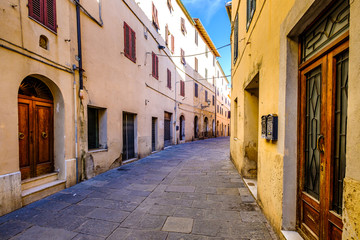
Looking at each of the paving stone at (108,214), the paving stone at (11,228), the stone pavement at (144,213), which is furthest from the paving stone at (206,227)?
the paving stone at (11,228)

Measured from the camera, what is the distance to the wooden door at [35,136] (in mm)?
4016

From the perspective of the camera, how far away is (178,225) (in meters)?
2.86

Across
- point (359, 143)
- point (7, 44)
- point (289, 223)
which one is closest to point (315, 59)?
point (359, 143)

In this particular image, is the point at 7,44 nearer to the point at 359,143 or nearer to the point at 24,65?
the point at 24,65

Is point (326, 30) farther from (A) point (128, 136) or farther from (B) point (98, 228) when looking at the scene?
(A) point (128, 136)

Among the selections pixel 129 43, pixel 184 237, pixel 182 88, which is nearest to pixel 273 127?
pixel 184 237

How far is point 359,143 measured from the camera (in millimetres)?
1295

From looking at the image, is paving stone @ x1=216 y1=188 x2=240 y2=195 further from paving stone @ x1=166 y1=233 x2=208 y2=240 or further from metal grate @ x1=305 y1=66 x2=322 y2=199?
metal grate @ x1=305 y1=66 x2=322 y2=199

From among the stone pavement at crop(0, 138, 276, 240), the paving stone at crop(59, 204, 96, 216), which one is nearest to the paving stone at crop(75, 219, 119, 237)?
the stone pavement at crop(0, 138, 276, 240)

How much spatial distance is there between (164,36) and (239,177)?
10.3 metres

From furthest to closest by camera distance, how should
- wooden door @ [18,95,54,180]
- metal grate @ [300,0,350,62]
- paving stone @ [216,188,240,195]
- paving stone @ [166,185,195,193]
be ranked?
paving stone @ [166,185,195,193], paving stone @ [216,188,240,195], wooden door @ [18,95,54,180], metal grate @ [300,0,350,62]

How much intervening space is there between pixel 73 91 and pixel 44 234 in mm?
3531

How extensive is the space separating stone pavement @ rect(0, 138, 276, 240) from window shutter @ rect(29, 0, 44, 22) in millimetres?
4069

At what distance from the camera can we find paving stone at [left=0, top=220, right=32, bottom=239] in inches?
105
